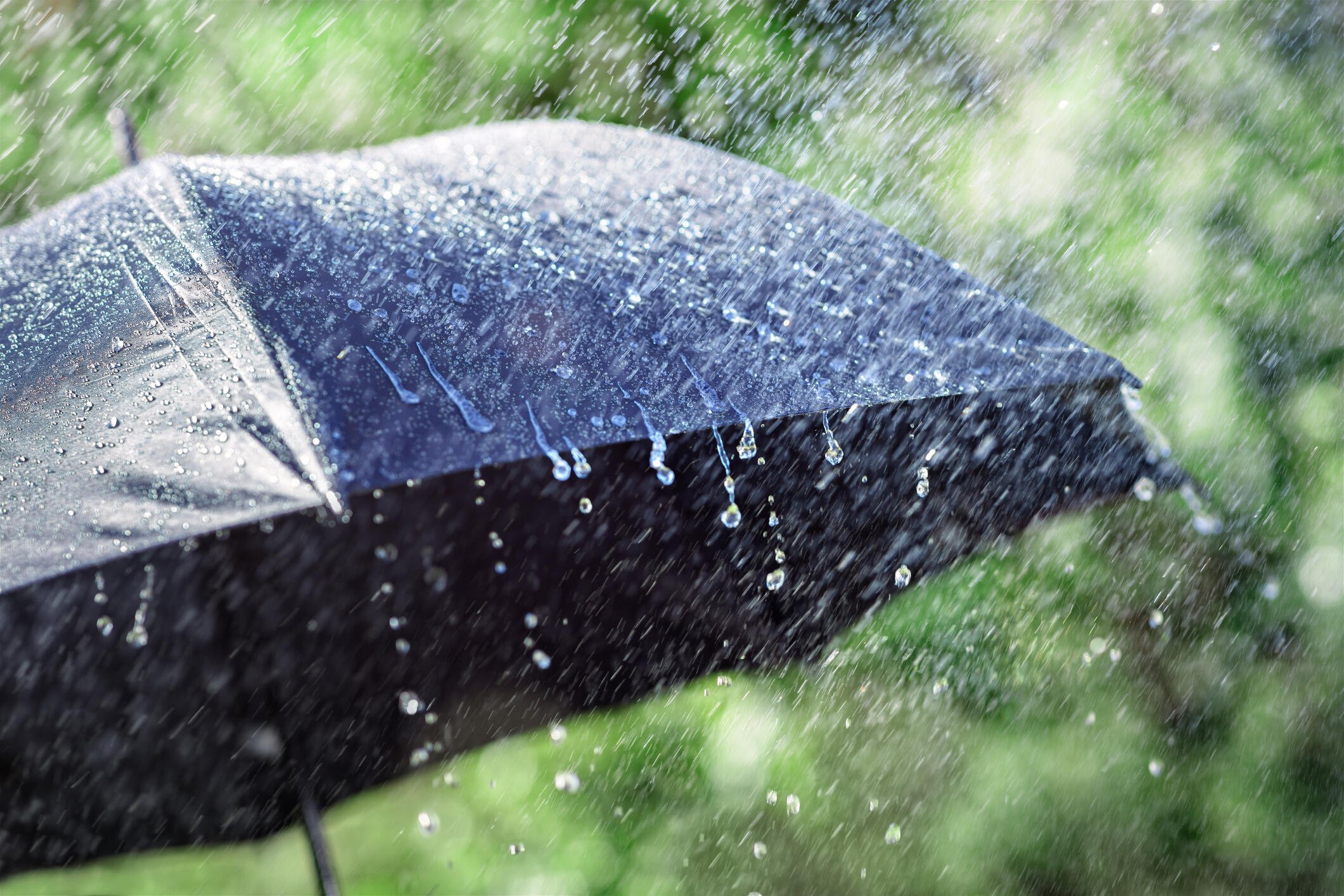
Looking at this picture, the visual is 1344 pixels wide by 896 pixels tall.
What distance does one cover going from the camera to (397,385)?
48.9 inches

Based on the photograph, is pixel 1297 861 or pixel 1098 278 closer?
pixel 1297 861

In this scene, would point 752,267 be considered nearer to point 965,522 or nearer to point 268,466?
point 965,522

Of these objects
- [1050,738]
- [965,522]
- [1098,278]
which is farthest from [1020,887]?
[965,522]

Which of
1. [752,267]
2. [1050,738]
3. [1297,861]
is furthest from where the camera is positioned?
[1050,738]

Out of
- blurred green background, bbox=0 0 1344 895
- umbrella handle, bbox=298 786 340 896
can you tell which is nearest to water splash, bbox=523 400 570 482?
umbrella handle, bbox=298 786 340 896

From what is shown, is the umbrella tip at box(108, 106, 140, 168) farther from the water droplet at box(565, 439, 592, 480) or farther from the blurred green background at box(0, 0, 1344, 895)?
the blurred green background at box(0, 0, 1344, 895)

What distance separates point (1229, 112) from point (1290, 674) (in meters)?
2.35

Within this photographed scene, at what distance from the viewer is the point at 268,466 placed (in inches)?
43.3

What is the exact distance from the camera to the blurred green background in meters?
4.06

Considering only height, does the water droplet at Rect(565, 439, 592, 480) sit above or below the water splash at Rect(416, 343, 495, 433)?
below

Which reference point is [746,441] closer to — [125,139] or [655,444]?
[655,444]

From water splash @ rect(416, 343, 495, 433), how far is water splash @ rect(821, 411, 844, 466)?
45 cm

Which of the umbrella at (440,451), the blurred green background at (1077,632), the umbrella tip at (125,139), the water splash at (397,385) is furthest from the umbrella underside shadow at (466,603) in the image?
the blurred green background at (1077,632)

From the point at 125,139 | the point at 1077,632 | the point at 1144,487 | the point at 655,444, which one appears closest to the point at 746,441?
the point at 655,444
